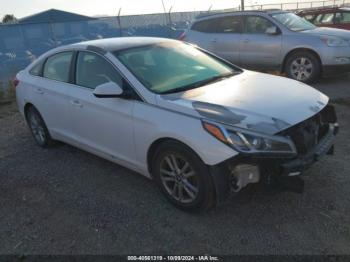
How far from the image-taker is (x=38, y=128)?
5.80 meters

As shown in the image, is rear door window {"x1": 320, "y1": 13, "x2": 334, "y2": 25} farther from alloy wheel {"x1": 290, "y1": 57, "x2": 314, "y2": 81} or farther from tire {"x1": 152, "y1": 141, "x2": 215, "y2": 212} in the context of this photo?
tire {"x1": 152, "y1": 141, "x2": 215, "y2": 212}

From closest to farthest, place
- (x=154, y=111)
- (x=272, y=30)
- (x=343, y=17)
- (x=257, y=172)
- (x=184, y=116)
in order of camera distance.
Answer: (x=257, y=172) → (x=184, y=116) → (x=154, y=111) → (x=272, y=30) → (x=343, y=17)

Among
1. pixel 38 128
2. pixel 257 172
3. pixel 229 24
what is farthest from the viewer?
pixel 229 24

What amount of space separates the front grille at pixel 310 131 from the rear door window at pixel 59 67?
9.65 feet

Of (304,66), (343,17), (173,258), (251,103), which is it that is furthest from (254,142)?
(343,17)

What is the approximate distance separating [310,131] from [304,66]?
220 inches

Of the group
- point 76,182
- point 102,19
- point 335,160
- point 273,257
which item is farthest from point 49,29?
point 273,257

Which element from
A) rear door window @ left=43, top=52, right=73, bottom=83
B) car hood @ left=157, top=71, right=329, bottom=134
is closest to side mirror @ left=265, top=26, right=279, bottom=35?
car hood @ left=157, top=71, right=329, bottom=134

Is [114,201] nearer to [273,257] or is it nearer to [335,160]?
[273,257]

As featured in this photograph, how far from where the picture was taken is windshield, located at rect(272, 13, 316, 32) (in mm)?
9000

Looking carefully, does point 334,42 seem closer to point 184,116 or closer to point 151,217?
point 184,116

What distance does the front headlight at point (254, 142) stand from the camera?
317 cm

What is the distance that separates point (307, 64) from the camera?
8.66m

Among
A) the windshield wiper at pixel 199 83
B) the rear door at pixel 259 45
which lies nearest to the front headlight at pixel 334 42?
the rear door at pixel 259 45
